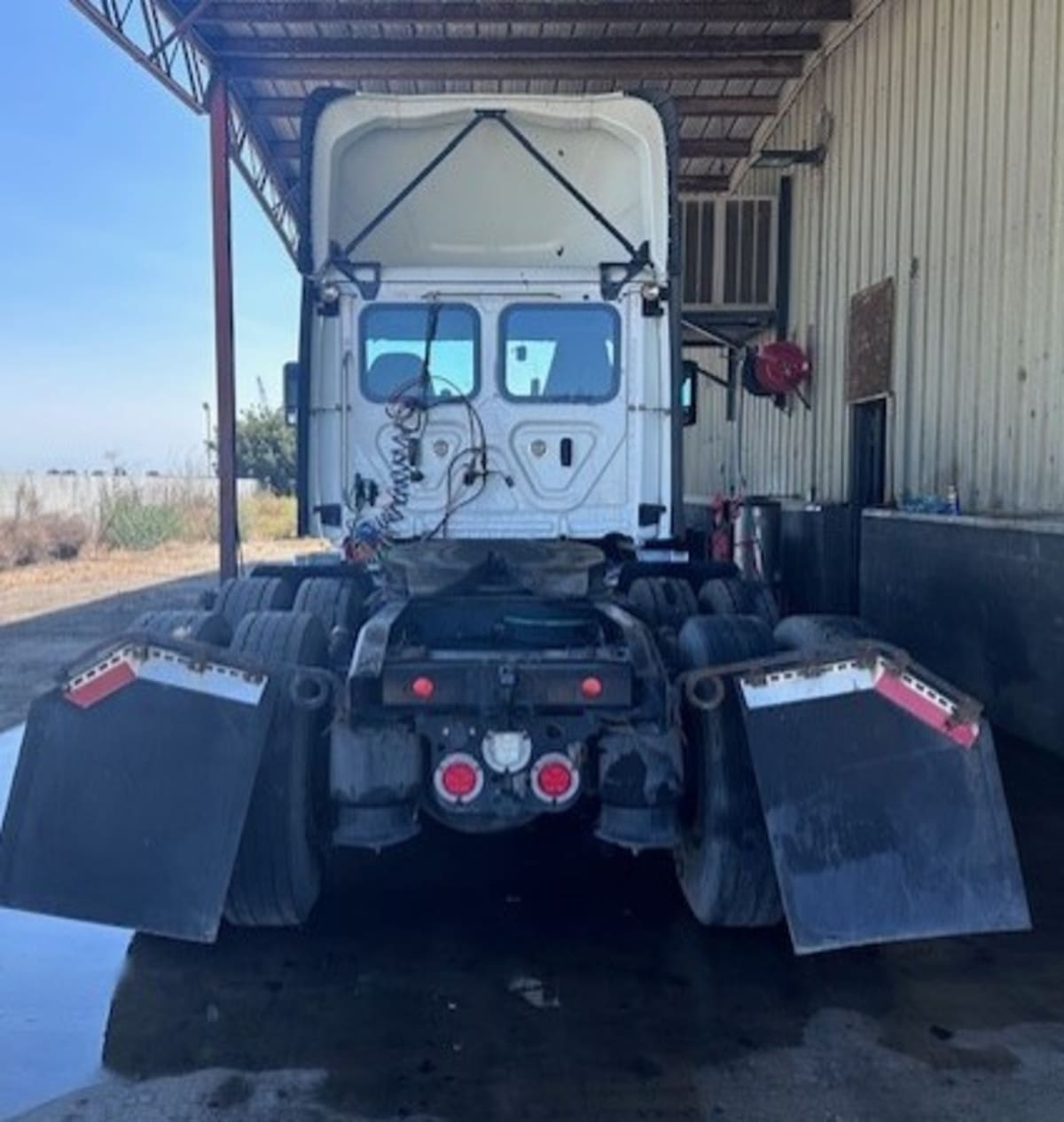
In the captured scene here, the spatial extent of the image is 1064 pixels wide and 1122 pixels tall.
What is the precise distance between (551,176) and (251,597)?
2963 millimetres

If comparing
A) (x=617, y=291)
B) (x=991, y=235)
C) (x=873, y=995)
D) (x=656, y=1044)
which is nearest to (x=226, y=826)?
(x=656, y=1044)

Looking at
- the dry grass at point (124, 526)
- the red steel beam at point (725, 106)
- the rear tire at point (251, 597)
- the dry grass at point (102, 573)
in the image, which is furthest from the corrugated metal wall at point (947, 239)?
the dry grass at point (124, 526)

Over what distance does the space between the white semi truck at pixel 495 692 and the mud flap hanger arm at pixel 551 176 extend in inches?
1.4

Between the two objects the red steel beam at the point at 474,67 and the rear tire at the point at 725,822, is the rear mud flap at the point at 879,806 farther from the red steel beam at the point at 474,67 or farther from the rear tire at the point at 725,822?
the red steel beam at the point at 474,67

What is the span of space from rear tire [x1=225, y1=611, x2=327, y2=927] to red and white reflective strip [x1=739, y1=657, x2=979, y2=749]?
1.66 metres

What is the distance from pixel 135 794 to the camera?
12.7 feet

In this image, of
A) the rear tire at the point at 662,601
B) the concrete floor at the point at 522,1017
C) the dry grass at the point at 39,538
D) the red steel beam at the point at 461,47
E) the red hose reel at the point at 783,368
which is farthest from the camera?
the dry grass at the point at 39,538

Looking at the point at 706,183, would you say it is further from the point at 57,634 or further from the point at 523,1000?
the point at 523,1000

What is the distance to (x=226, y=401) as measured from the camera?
1103 cm

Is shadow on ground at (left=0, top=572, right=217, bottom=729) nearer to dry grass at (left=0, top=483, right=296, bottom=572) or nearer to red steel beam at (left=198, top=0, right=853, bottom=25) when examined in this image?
red steel beam at (left=198, top=0, right=853, bottom=25)

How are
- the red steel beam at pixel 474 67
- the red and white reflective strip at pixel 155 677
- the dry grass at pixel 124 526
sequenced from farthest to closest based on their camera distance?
the dry grass at pixel 124 526, the red steel beam at pixel 474 67, the red and white reflective strip at pixel 155 677

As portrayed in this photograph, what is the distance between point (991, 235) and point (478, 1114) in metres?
7.29

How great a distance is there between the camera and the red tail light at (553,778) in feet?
13.5

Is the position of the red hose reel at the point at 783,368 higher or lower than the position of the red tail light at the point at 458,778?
higher
